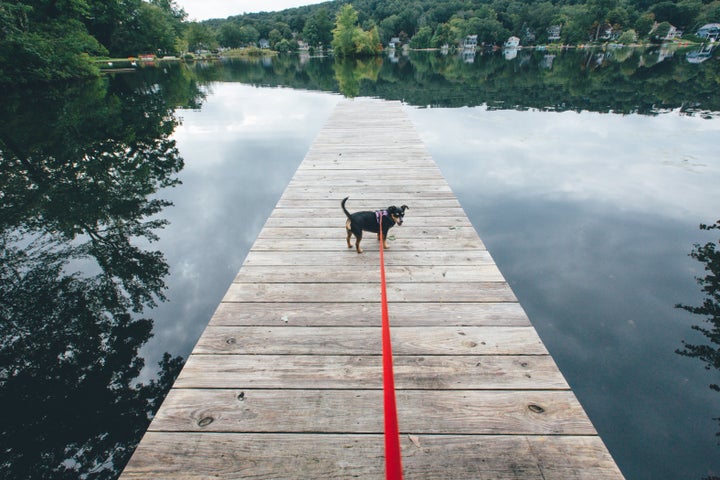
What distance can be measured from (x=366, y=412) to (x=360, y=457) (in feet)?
0.85

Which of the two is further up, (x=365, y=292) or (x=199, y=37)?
(x=199, y=37)

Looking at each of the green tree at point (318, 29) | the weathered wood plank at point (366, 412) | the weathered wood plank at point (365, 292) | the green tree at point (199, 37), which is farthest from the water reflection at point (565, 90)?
the green tree at point (199, 37)

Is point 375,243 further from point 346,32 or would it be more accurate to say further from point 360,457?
point 346,32

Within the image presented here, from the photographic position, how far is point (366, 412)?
1.92 metres

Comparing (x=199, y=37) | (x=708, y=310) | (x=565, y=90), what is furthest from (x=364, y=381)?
(x=199, y=37)

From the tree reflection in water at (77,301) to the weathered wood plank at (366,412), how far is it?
3.83 ft

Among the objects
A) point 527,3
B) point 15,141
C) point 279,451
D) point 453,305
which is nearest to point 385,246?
point 453,305

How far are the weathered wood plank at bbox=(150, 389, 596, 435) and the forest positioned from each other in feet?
111

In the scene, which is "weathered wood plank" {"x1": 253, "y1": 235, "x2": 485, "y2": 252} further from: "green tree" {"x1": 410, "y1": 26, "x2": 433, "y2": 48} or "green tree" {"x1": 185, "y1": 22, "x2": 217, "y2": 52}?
"green tree" {"x1": 410, "y1": 26, "x2": 433, "y2": 48}

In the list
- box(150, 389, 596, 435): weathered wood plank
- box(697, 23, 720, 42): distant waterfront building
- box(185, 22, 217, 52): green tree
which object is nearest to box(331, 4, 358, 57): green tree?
box(185, 22, 217, 52): green tree

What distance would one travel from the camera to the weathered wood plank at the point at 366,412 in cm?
182

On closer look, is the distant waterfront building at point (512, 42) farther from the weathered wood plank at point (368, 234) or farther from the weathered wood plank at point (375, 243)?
the weathered wood plank at point (375, 243)

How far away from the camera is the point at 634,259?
4.89 m

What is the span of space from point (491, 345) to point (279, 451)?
5.41 feet
